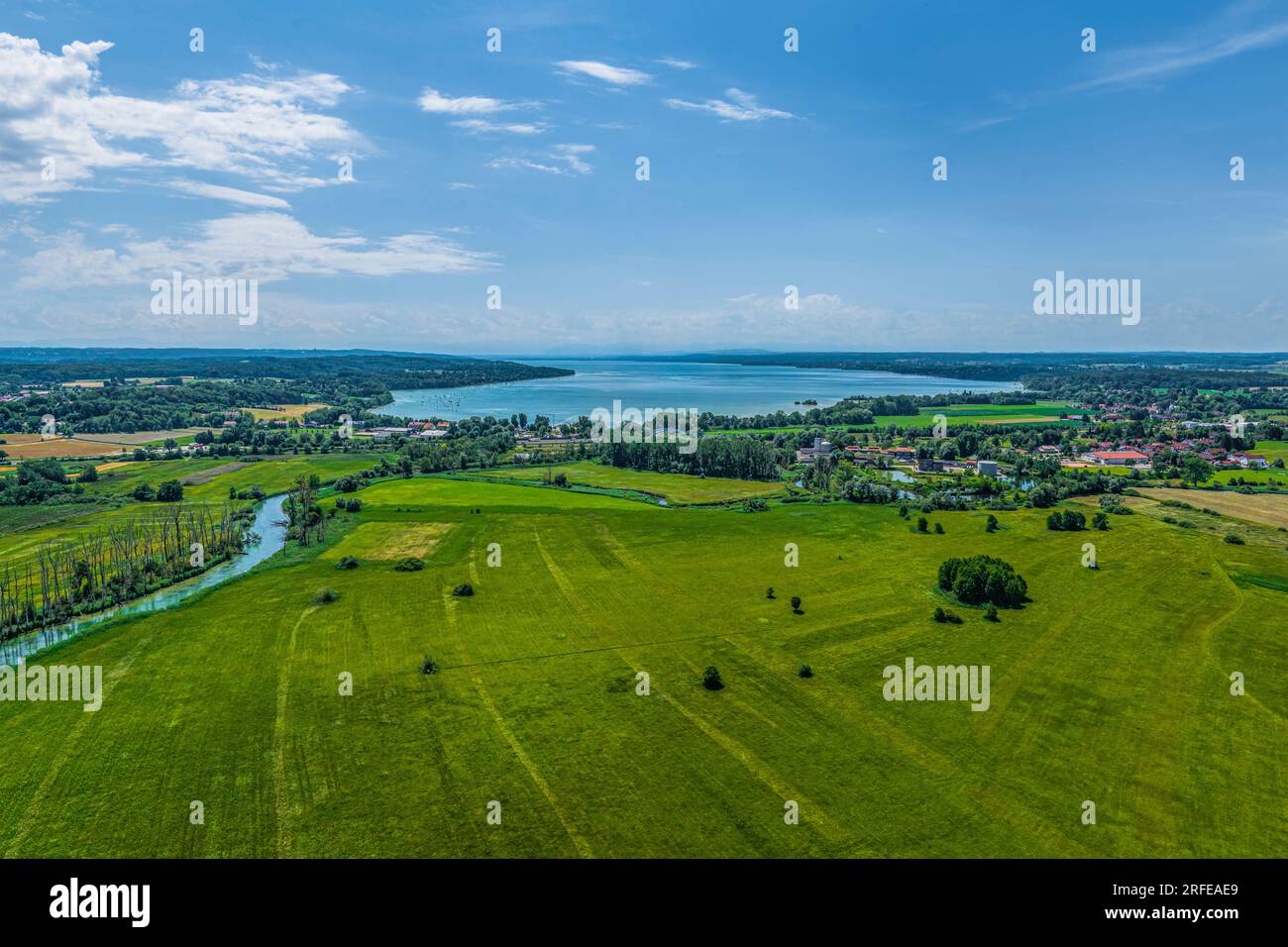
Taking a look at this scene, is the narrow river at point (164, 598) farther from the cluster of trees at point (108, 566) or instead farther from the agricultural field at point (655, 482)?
the agricultural field at point (655, 482)

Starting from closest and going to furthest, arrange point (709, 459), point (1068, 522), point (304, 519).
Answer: point (1068, 522), point (304, 519), point (709, 459)

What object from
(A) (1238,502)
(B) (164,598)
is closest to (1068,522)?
(A) (1238,502)

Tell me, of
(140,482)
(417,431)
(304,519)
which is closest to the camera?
(304,519)

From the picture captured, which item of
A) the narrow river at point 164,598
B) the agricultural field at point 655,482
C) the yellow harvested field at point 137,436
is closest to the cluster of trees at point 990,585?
the agricultural field at point 655,482

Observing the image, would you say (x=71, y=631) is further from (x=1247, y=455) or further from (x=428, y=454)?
(x=1247, y=455)

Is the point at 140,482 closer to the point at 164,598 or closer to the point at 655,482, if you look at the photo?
the point at 164,598
